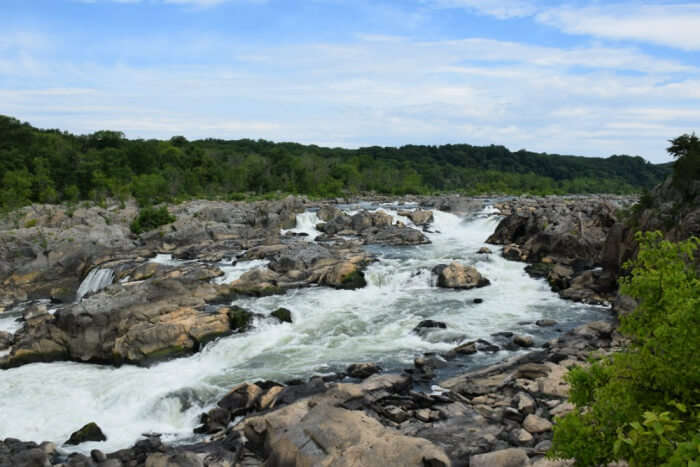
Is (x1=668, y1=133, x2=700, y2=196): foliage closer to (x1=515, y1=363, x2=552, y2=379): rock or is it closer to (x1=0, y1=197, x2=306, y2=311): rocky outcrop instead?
(x1=515, y1=363, x2=552, y2=379): rock

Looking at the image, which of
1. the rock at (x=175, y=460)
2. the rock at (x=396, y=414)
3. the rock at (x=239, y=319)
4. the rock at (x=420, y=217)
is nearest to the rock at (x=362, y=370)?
the rock at (x=396, y=414)

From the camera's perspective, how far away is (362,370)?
1833 cm

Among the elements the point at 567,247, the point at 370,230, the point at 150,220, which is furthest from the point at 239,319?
the point at 150,220

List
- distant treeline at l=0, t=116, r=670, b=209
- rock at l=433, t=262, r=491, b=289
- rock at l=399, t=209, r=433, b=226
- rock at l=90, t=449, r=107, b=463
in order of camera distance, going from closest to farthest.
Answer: rock at l=90, t=449, r=107, b=463 → rock at l=433, t=262, r=491, b=289 → rock at l=399, t=209, r=433, b=226 → distant treeline at l=0, t=116, r=670, b=209

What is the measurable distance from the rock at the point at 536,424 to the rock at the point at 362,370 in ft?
20.9

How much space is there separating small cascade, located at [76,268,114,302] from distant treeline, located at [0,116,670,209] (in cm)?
2973

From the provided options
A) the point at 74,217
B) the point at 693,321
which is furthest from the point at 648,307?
the point at 74,217

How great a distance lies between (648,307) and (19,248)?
42.6 m

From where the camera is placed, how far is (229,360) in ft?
67.5

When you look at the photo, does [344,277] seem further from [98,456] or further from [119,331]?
[98,456]

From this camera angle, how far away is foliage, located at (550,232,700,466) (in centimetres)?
556

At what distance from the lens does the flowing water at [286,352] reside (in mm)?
16422

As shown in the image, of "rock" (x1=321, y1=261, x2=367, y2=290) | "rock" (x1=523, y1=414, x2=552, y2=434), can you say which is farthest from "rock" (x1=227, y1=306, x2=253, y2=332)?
"rock" (x1=523, y1=414, x2=552, y2=434)

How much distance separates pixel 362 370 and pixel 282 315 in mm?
7335
